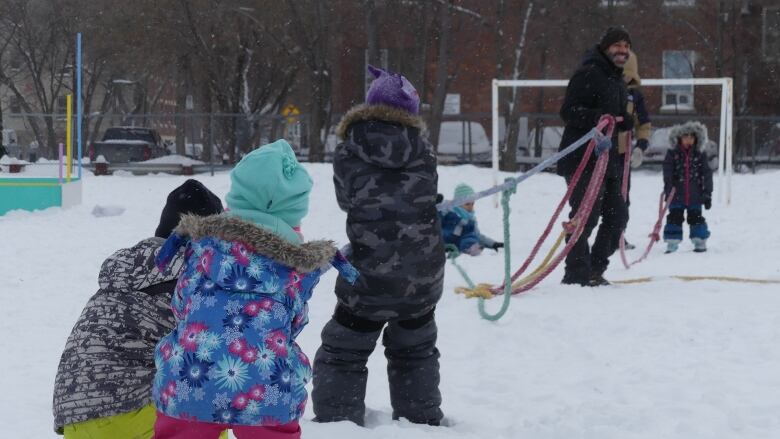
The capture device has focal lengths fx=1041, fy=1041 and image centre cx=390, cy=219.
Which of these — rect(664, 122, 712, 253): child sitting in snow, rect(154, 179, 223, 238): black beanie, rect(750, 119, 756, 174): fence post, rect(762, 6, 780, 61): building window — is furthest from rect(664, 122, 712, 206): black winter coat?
rect(762, 6, 780, 61): building window

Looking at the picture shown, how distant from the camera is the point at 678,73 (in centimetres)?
3403

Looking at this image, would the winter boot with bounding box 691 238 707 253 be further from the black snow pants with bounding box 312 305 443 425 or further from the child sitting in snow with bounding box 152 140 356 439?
the child sitting in snow with bounding box 152 140 356 439

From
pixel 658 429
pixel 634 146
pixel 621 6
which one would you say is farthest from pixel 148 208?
pixel 621 6

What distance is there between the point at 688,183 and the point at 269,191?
9.41m

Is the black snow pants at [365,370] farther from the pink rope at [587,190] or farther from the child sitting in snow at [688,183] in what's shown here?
the child sitting in snow at [688,183]

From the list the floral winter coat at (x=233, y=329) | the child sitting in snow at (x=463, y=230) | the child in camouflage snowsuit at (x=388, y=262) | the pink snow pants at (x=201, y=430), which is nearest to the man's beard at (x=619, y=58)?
the child sitting in snow at (x=463, y=230)

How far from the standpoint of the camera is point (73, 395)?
10.9 ft

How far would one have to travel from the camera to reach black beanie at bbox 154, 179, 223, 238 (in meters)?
3.47

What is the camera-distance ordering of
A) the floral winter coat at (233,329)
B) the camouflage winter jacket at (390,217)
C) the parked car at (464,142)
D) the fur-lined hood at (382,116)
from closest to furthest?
the floral winter coat at (233,329), the camouflage winter jacket at (390,217), the fur-lined hood at (382,116), the parked car at (464,142)

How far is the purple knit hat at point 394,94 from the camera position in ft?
14.2

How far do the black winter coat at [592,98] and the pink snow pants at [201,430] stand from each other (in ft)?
17.1

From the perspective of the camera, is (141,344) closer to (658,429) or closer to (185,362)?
(185,362)

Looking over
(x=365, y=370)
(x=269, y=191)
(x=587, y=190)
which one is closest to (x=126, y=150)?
(x=587, y=190)

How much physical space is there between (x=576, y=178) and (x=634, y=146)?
1285mm
